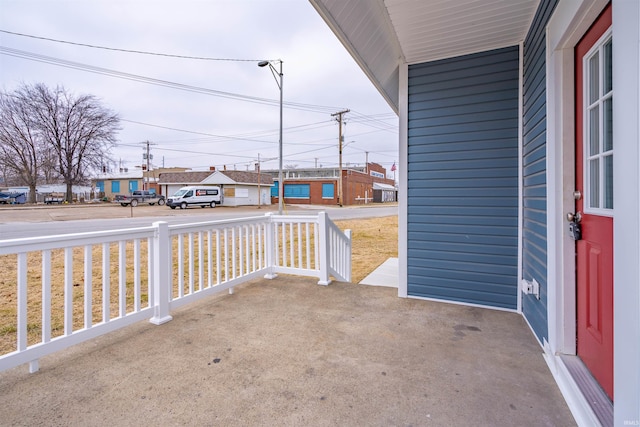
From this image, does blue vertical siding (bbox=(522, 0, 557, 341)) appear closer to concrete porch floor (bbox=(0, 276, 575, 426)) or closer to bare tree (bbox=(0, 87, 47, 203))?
concrete porch floor (bbox=(0, 276, 575, 426))

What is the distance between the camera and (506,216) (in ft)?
9.41

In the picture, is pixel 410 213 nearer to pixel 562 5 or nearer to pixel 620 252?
pixel 562 5

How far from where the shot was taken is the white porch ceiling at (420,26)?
7.21 feet

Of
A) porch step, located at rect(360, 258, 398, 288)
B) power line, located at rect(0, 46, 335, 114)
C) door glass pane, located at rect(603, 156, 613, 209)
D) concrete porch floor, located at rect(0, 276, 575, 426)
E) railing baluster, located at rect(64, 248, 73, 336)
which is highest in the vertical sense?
power line, located at rect(0, 46, 335, 114)

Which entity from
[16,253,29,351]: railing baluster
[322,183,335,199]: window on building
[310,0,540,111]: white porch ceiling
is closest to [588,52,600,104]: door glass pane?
[310,0,540,111]: white porch ceiling

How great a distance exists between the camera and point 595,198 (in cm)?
Result: 154

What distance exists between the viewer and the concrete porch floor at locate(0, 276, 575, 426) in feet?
4.75

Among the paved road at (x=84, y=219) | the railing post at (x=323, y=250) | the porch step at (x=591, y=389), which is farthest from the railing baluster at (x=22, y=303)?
the paved road at (x=84, y=219)

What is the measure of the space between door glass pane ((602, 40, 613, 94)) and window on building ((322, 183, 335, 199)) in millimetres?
28284

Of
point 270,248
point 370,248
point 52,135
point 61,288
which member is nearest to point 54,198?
point 52,135

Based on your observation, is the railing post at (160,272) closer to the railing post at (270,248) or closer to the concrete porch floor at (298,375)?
the concrete porch floor at (298,375)

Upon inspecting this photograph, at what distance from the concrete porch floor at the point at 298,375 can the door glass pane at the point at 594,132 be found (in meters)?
1.30

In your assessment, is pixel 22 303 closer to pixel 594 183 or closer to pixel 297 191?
pixel 594 183

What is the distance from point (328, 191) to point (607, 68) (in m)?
28.5
